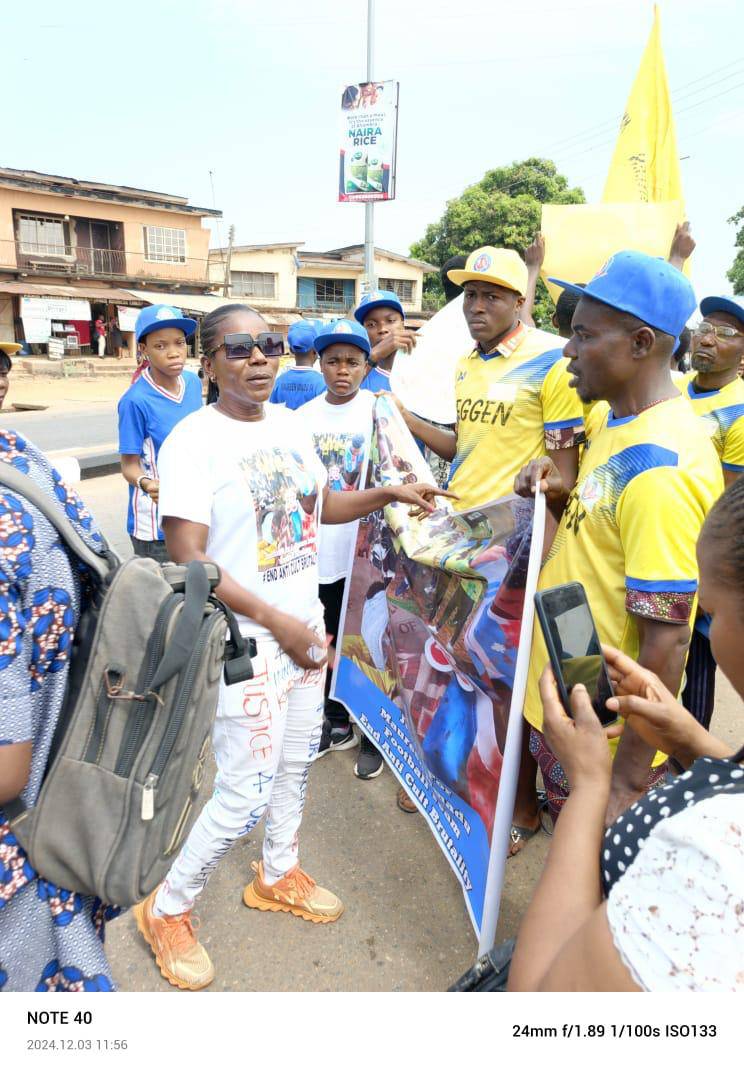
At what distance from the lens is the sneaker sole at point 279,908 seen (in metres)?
2.41

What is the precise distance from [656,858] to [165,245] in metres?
36.5

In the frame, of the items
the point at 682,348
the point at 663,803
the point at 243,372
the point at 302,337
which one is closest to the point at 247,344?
the point at 243,372

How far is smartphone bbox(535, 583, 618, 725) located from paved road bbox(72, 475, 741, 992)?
136 centimetres

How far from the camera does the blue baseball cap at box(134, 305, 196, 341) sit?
13.1 ft

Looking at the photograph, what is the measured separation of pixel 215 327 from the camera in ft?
7.01

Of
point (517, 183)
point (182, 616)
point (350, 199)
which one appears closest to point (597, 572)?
point (182, 616)

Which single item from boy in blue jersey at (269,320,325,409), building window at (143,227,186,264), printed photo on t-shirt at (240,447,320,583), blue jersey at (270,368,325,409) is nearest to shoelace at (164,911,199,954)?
printed photo on t-shirt at (240,447,320,583)

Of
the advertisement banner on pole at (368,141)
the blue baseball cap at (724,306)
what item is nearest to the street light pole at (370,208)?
the advertisement banner on pole at (368,141)

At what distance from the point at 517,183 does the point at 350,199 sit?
21.9m

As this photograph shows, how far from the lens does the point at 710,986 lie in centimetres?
73

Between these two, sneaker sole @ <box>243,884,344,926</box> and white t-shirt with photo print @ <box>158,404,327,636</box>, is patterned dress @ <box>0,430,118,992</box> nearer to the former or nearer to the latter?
white t-shirt with photo print @ <box>158,404,327,636</box>

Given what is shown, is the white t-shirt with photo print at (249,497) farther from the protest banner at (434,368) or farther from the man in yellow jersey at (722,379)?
the protest banner at (434,368)

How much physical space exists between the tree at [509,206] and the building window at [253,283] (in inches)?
406

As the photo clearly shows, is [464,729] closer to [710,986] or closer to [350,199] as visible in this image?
[710,986]
